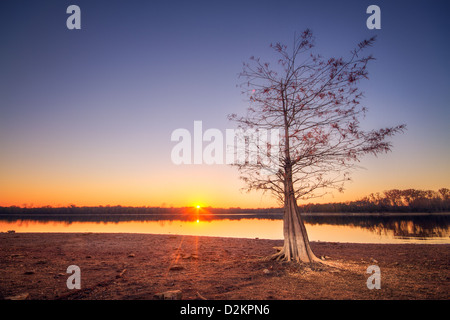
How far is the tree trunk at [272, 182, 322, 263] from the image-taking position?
846 cm

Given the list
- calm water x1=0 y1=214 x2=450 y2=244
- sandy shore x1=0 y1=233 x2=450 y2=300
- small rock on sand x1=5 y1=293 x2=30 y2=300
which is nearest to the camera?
small rock on sand x1=5 y1=293 x2=30 y2=300

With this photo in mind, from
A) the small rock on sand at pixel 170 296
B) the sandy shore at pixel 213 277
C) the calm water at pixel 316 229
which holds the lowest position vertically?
the calm water at pixel 316 229

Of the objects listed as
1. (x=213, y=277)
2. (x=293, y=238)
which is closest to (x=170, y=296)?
(x=213, y=277)

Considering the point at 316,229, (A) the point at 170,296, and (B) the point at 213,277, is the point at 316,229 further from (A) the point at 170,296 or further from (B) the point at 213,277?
(A) the point at 170,296

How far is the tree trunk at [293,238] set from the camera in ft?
27.8

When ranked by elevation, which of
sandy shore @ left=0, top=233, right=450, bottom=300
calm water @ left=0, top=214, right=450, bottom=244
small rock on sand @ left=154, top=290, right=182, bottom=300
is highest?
small rock on sand @ left=154, top=290, right=182, bottom=300

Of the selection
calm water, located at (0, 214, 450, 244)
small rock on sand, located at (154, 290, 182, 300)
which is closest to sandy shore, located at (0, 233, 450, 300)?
small rock on sand, located at (154, 290, 182, 300)

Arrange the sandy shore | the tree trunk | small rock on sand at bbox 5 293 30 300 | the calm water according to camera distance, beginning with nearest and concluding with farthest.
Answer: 1. small rock on sand at bbox 5 293 30 300
2. the sandy shore
3. the tree trunk
4. the calm water

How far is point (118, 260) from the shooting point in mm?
9328

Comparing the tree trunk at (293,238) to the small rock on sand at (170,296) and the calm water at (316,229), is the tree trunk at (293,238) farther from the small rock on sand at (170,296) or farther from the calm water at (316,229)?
the calm water at (316,229)

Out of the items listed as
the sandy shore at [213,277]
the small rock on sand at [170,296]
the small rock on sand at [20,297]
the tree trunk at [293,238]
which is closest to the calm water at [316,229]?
the sandy shore at [213,277]

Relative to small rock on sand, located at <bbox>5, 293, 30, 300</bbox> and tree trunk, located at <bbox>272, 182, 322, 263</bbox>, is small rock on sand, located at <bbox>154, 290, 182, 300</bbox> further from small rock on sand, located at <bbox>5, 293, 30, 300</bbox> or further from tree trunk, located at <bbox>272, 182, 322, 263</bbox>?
tree trunk, located at <bbox>272, 182, 322, 263</bbox>
